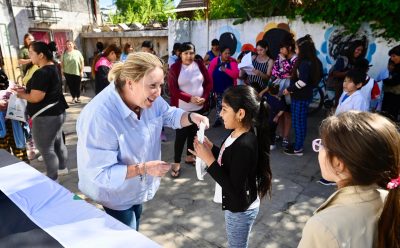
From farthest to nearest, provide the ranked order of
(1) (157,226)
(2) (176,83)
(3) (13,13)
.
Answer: (3) (13,13) < (2) (176,83) < (1) (157,226)

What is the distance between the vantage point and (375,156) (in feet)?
3.23

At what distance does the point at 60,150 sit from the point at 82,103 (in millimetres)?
4650

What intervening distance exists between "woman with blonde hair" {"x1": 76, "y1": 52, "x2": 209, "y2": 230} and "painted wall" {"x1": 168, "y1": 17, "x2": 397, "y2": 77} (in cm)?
591

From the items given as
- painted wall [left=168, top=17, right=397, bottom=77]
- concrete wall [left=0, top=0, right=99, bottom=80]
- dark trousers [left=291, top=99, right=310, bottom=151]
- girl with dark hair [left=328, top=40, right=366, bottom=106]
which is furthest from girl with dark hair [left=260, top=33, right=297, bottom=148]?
concrete wall [left=0, top=0, right=99, bottom=80]

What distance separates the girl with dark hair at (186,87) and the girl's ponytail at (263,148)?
2.09 meters

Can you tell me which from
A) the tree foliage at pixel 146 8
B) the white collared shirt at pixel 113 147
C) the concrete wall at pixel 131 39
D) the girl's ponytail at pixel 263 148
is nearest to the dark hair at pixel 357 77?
the girl's ponytail at pixel 263 148

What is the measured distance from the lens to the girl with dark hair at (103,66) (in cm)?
446

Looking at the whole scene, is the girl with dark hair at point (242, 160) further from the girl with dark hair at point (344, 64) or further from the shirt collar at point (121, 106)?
the girl with dark hair at point (344, 64)

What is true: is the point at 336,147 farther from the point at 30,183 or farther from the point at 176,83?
the point at 176,83

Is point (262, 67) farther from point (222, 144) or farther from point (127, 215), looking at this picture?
point (127, 215)

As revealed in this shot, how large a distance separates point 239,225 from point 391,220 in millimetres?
1038

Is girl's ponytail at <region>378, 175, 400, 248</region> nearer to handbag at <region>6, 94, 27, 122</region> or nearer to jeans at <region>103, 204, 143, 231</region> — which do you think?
jeans at <region>103, 204, 143, 231</region>

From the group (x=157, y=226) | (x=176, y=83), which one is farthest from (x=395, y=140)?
(x=176, y=83)

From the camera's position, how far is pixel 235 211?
1.82m
